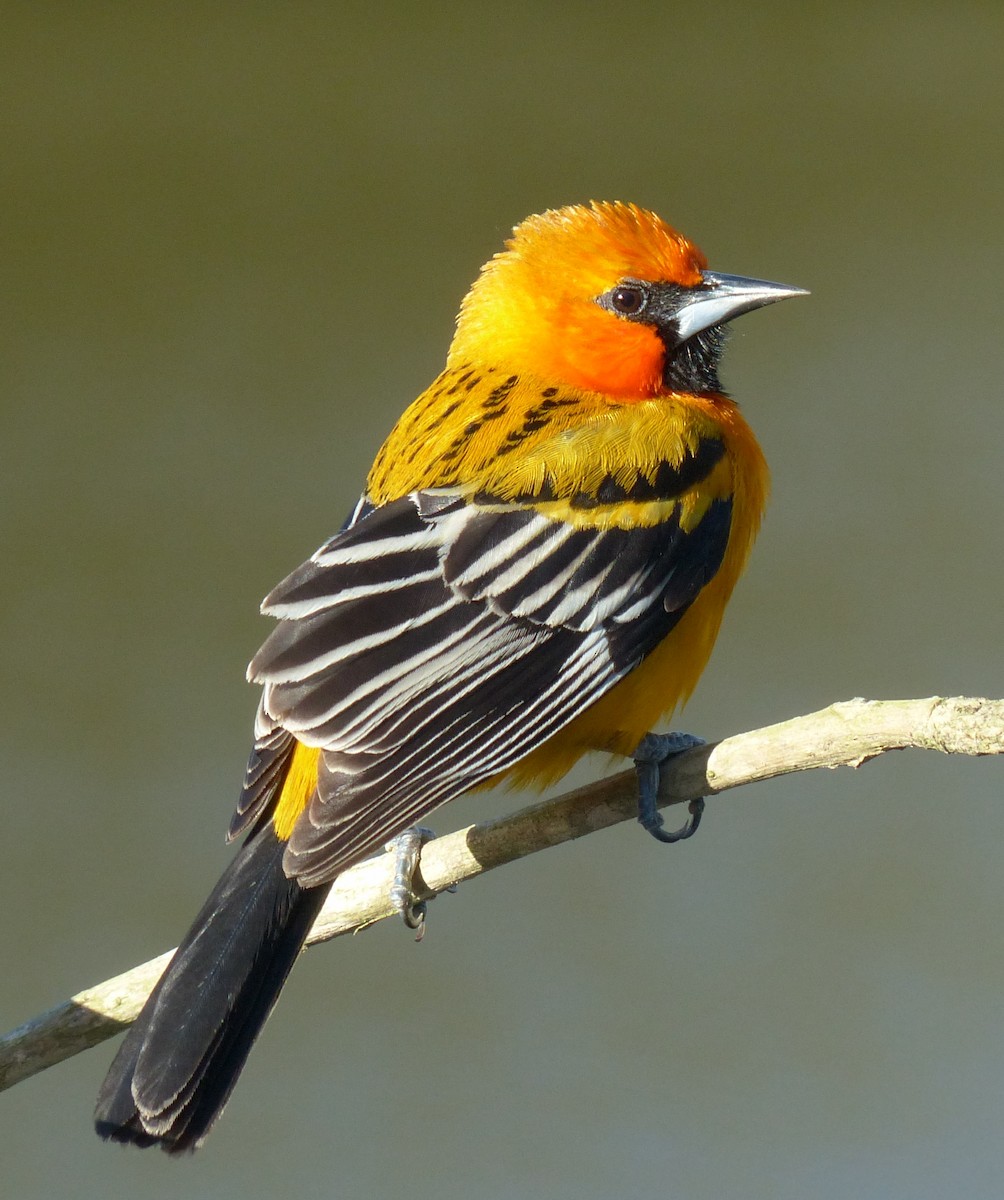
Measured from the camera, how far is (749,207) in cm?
427

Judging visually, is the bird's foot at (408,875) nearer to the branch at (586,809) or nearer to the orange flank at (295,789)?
the branch at (586,809)

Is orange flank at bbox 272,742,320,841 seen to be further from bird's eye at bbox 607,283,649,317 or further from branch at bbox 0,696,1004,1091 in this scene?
bird's eye at bbox 607,283,649,317

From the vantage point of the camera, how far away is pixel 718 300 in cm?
275

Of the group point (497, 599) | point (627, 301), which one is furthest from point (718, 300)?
point (497, 599)

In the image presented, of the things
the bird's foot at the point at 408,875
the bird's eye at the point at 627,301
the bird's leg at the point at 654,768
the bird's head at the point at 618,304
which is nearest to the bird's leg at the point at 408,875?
the bird's foot at the point at 408,875

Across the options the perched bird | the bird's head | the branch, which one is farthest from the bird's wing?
the bird's head

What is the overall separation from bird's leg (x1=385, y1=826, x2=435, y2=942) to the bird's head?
76 cm

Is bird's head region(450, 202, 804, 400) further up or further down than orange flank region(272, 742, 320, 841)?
further up

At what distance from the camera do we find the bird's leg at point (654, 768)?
2307mm

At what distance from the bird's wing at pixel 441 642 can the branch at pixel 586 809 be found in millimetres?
119

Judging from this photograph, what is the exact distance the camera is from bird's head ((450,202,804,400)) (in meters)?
2.71

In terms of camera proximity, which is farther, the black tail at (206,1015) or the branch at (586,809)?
the black tail at (206,1015)

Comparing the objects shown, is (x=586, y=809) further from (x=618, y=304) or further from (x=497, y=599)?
(x=618, y=304)

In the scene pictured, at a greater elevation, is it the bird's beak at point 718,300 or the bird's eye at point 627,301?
the bird's eye at point 627,301
